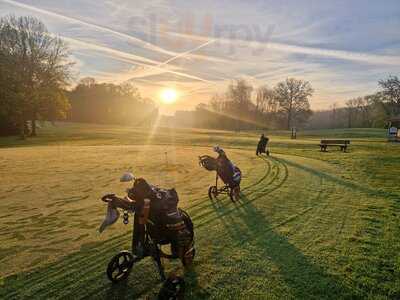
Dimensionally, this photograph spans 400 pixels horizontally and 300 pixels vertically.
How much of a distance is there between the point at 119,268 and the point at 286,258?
3.42 meters

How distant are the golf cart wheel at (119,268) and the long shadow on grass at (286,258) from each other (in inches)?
96.8

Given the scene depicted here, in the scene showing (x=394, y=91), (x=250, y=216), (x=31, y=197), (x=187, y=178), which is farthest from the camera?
(x=394, y=91)

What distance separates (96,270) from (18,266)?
5.41 feet

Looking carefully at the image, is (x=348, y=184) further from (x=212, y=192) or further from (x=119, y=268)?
(x=119, y=268)

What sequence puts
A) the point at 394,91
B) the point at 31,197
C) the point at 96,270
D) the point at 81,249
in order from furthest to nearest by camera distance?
1. the point at 394,91
2. the point at 31,197
3. the point at 81,249
4. the point at 96,270

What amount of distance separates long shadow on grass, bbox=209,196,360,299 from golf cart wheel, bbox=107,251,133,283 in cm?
246

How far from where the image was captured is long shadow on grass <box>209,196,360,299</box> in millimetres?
4695

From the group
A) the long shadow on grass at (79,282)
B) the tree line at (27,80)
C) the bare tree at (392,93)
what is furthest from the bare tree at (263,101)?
the long shadow on grass at (79,282)

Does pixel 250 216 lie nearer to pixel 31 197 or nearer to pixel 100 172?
pixel 31 197

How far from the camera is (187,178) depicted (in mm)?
14273

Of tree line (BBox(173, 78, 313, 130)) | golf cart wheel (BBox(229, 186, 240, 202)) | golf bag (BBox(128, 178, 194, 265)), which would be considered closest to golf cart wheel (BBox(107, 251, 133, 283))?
golf bag (BBox(128, 178, 194, 265))

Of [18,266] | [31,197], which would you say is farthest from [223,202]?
[31,197]

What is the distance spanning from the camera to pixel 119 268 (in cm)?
500

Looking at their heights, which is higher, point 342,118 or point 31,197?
point 342,118
